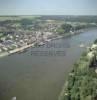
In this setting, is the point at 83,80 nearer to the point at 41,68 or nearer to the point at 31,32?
the point at 41,68

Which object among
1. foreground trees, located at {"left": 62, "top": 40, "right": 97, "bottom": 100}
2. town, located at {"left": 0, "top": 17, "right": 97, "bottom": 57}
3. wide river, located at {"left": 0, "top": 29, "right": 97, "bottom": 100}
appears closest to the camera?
foreground trees, located at {"left": 62, "top": 40, "right": 97, "bottom": 100}

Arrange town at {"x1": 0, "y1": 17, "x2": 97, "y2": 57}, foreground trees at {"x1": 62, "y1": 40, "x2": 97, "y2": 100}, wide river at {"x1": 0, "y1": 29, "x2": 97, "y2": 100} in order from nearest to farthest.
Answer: foreground trees at {"x1": 62, "y1": 40, "x2": 97, "y2": 100}
wide river at {"x1": 0, "y1": 29, "x2": 97, "y2": 100}
town at {"x1": 0, "y1": 17, "x2": 97, "y2": 57}

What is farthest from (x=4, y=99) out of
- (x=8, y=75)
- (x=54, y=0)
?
(x=54, y=0)

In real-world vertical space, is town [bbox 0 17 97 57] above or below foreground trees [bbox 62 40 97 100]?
above

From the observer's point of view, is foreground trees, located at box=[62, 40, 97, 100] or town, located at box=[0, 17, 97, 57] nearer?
foreground trees, located at box=[62, 40, 97, 100]

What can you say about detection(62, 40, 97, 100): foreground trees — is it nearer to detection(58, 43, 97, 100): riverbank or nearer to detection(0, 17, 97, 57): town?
detection(58, 43, 97, 100): riverbank

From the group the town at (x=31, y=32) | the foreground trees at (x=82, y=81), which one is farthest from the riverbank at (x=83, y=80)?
the town at (x=31, y=32)

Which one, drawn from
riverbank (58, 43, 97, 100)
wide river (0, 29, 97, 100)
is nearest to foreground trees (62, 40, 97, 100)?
riverbank (58, 43, 97, 100)
